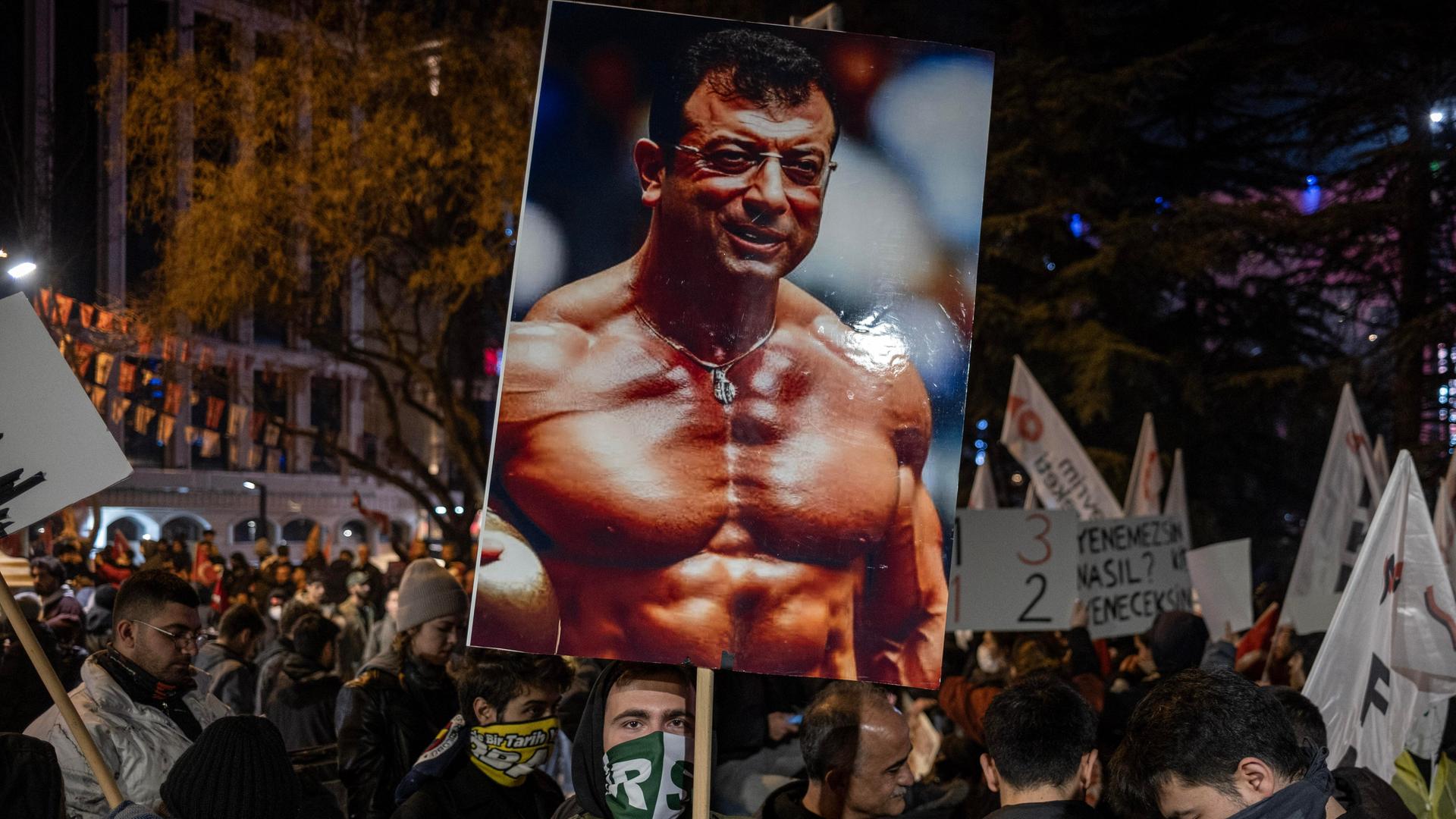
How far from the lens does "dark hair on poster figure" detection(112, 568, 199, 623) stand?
4.43 m

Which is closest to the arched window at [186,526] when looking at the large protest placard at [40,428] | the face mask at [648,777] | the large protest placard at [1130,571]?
the large protest placard at [1130,571]

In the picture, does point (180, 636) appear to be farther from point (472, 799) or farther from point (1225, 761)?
point (1225, 761)

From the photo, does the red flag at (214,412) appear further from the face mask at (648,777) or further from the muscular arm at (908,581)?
the muscular arm at (908,581)

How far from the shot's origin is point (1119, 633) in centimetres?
960

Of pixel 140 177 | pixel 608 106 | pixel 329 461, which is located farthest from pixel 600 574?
pixel 329 461

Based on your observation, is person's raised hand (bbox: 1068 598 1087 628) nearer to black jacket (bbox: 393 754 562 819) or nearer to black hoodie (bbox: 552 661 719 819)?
black jacket (bbox: 393 754 562 819)

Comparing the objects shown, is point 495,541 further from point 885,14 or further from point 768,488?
point 885,14

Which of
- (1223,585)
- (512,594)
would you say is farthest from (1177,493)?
(512,594)

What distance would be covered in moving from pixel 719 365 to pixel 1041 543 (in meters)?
5.71

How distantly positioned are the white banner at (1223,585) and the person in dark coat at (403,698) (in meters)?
6.01

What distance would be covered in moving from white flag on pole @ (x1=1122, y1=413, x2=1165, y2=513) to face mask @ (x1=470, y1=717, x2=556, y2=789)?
1022cm

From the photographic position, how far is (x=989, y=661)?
9664mm

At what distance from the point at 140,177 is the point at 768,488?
19.5m

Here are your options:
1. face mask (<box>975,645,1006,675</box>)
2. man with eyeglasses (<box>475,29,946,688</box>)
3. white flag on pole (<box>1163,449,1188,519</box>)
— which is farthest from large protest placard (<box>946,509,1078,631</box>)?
white flag on pole (<box>1163,449,1188,519</box>)
